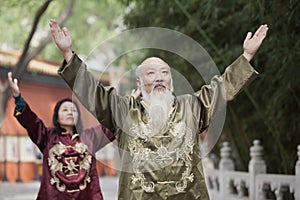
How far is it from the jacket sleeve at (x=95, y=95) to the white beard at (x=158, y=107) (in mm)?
138

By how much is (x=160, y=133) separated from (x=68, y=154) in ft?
6.39

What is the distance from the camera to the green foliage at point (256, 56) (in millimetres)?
5371

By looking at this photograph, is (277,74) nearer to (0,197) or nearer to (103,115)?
(103,115)

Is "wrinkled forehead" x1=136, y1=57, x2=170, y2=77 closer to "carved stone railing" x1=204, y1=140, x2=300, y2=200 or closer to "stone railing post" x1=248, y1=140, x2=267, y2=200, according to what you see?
"carved stone railing" x1=204, y1=140, x2=300, y2=200

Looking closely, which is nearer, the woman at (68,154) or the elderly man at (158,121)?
the elderly man at (158,121)

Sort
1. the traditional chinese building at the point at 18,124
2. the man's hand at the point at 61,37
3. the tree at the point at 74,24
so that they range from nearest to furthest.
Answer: the man's hand at the point at 61,37
the tree at the point at 74,24
the traditional chinese building at the point at 18,124

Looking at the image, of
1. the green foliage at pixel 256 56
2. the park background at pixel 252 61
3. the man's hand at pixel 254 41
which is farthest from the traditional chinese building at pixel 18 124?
the man's hand at pixel 254 41

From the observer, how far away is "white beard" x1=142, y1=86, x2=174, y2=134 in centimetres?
355

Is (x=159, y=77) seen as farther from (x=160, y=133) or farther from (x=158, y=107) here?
(x=160, y=133)

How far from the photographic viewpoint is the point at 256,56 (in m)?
6.30

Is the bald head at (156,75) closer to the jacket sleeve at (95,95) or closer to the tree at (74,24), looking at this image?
the jacket sleeve at (95,95)

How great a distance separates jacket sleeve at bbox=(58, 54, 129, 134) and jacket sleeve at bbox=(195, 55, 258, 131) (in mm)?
432

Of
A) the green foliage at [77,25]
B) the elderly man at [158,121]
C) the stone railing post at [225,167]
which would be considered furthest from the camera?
the green foliage at [77,25]

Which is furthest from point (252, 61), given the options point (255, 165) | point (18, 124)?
point (18, 124)
